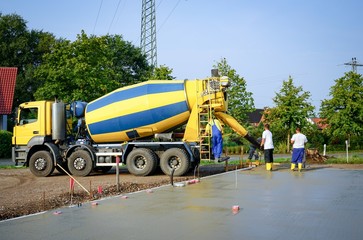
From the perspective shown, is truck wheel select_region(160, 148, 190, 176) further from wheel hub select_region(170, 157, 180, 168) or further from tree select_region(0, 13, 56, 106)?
tree select_region(0, 13, 56, 106)

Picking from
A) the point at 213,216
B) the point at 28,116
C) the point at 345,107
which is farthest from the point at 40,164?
the point at 345,107

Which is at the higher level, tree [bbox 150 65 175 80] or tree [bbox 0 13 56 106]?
tree [bbox 0 13 56 106]

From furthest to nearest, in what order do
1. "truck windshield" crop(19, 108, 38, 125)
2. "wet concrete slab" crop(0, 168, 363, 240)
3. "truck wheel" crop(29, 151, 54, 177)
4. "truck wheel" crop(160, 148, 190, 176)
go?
"truck windshield" crop(19, 108, 38, 125) < "truck wheel" crop(29, 151, 54, 177) < "truck wheel" crop(160, 148, 190, 176) < "wet concrete slab" crop(0, 168, 363, 240)

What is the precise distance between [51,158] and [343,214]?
14259 millimetres

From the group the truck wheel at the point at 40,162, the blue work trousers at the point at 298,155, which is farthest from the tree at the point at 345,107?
the truck wheel at the point at 40,162

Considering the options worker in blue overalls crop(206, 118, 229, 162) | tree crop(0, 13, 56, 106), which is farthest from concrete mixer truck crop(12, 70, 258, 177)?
tree crop(0, 13, 56, 106)

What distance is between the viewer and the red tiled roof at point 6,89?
44.0 metres

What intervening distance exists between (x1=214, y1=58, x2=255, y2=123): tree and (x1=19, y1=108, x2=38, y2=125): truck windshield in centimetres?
2357

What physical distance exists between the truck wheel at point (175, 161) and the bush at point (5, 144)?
978 inches

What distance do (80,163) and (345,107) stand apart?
115ft

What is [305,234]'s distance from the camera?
7051mm

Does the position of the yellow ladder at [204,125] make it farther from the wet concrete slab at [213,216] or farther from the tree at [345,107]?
the tree at [345,107]

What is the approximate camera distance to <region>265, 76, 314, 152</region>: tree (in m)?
40.4

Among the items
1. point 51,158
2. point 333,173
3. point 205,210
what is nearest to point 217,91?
point 333,173
